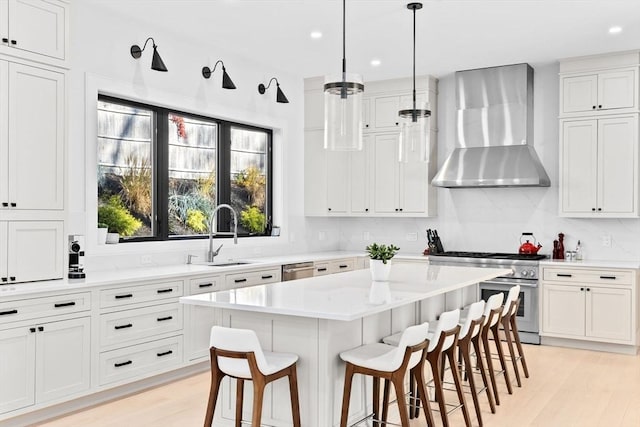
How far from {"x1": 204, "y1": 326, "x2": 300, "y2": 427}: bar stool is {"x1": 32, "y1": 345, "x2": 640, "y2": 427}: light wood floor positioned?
1.00 m

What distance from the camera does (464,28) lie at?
5.23 metres

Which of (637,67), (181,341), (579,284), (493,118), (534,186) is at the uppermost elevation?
(637,67)

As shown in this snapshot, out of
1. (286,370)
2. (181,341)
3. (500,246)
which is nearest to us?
(286,370)

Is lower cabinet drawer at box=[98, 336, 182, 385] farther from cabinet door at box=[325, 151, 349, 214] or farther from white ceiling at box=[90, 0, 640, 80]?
cabinet door at box=[325, 151, 349, 214]

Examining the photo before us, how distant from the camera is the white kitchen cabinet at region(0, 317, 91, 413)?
355cm

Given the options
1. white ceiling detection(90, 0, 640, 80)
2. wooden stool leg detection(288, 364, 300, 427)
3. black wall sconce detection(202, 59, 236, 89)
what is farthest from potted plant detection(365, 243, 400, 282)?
black wall sconce detection(202, 59, 236, 89)

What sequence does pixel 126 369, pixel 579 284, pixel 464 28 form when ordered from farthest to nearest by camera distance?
1. pixel 579 284
2. pixel 464 28
3. pixel 126 369

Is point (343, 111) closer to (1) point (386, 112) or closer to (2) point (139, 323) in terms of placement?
(2) point (139, 323)

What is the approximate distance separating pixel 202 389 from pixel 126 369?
60 cm

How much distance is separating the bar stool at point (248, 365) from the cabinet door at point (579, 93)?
4496 millimetres

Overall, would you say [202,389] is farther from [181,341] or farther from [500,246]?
[500,246]

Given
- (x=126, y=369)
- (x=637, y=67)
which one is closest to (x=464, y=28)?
(x=637, y=67)

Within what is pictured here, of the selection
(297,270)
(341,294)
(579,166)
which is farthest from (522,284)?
(341,294)

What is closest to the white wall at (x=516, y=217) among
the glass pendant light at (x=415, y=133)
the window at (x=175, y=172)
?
the window at (x=175, y=172)
